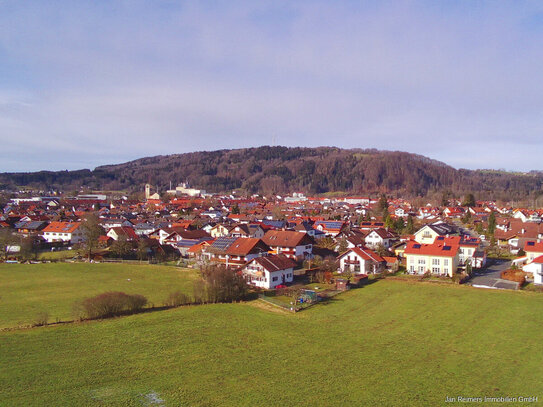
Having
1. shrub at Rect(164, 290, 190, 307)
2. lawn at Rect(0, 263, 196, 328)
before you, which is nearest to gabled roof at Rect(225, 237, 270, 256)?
lawn at Rect(0, 263, 196, 328)

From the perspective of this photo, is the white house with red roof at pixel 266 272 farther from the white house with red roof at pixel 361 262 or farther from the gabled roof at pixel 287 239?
the gabled roof at pixel 287 239

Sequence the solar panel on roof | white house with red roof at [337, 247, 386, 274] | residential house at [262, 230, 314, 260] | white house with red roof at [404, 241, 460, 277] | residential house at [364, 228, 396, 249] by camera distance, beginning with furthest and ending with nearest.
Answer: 1. residential house at [364, 228, 396, 249]
2. residential house at [262, 230, 314, 260]
3. the solar panel on roof
4. white house with red roof at [337, 247, 386, 274]
5. white house with red roof at [404, 241, 460, 277]

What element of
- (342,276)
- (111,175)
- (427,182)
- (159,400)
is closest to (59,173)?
(111,175)

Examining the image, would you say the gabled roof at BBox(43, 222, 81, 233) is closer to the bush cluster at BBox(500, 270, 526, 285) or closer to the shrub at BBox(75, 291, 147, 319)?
the shrub at BBox(75, 291, 147, 319)

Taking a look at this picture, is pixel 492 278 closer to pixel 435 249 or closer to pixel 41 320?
pixel 435 249

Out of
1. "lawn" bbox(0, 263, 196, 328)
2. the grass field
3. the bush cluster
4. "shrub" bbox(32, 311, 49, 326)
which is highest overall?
the bush cluster

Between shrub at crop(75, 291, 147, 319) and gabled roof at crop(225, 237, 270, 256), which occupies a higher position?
gabled roof at crop(225, 237, 270, 256)

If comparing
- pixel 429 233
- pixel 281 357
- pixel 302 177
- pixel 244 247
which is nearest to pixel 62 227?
pixel 244 247

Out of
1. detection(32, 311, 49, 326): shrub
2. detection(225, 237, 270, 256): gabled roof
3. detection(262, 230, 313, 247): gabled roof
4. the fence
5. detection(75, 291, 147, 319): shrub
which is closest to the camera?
detection(32, 311, 49, 326): shrub
